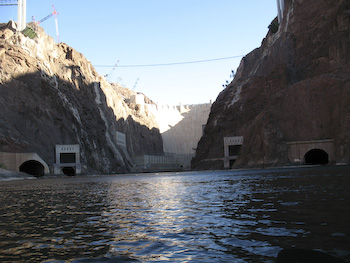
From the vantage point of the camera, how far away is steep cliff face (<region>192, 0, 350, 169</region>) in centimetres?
6769

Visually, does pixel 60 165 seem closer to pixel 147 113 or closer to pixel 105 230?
pixel 105 230

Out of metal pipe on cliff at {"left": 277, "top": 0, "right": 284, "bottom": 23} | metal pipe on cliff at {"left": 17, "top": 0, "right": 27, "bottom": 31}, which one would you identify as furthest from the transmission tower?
metal pipe on cliff at {"left": 277, "top": 0, "right": 284, "bottom": 23}

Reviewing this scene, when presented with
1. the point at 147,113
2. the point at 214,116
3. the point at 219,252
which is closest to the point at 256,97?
the point at 214,116

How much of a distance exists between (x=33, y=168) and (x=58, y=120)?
511 inches

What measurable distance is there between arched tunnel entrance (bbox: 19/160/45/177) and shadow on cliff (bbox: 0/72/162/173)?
2.19 m

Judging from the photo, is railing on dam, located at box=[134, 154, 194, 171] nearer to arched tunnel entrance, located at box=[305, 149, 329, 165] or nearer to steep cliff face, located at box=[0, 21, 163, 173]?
steep cliff face, located at box=[0, 21, 163, 173]

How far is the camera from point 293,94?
7262 cm

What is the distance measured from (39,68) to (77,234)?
9093 centimetres

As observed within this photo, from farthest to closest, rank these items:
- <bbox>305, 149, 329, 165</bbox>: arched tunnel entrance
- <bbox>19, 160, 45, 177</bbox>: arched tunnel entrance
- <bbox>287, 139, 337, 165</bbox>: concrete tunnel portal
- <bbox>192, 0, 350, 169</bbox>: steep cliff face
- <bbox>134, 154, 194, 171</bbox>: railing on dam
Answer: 1. <bbox>134, 154, 194, 171</bbox>: railing on dam
2. <bbox>19, 160, 45, 177</bbox>: arched tunnel entrance
3. <bbox>305, 149, 329, 165</bbox>: arched tunnel entrance
4. <bbox>192, 0, 350, 169</bbox>: steep cliff face
5. <bbox>287, 139, 337, 165</bbox>: concrete tunnel portal

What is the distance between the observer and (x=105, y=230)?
9812 millimetres

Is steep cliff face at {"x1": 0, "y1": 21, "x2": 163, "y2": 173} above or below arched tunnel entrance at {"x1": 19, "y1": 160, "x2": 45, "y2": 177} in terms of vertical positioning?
above

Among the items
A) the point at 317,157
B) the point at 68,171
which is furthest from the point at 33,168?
the point at 317,157

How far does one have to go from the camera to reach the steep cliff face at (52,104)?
82.3 m

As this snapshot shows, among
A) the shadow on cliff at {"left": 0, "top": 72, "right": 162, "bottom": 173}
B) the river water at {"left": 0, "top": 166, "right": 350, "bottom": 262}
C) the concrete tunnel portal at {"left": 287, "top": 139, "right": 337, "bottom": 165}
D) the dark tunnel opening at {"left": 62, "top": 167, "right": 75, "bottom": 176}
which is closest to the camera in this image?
the river water at {"left": 0, "top": 166, "right": 350, "bottom": 262}
